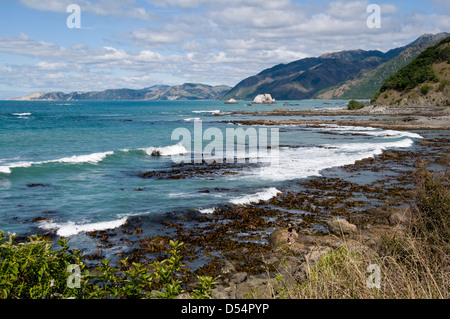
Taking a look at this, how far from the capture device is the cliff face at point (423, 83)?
87.8 metres

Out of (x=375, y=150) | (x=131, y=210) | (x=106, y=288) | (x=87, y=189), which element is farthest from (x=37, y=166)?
(x=375, y=150)

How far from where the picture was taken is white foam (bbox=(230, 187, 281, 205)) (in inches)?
661

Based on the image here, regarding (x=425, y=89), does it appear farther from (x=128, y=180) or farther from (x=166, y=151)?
(x=128, y=180)

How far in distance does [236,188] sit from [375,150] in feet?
60.9

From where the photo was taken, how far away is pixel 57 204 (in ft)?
54.4

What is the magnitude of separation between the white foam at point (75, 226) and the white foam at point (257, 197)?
212 inches

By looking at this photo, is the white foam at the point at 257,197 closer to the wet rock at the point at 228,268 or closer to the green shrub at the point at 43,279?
the wet rock at the point at 228,268

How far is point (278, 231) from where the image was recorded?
40.3ft

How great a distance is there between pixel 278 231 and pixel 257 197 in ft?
17.3
